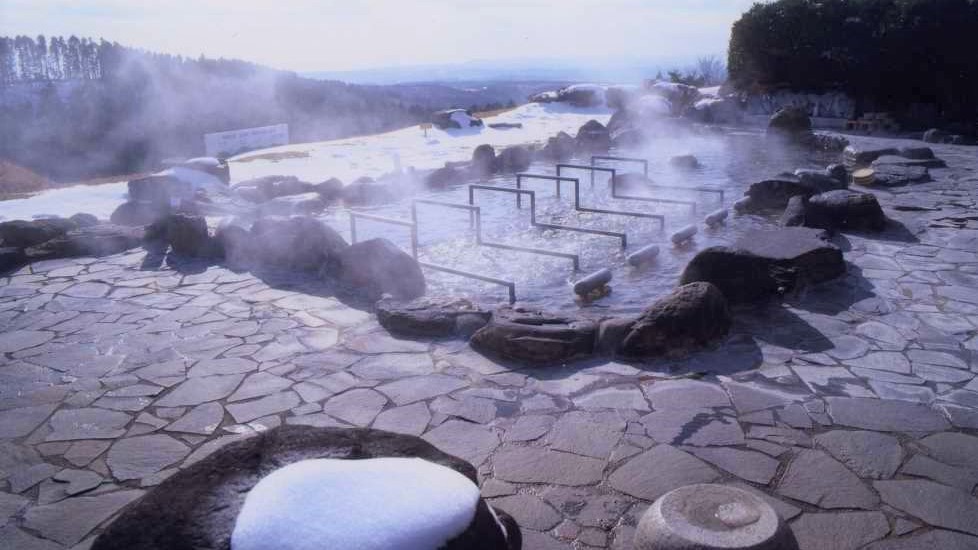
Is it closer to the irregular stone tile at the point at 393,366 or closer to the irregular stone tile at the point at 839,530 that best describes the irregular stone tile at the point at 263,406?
the irregular stone tile at the point at 393,366

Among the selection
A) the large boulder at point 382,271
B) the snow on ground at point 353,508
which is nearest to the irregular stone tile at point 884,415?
the snow on ground at point 353,508

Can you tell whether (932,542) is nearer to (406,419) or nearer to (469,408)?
(469,408)

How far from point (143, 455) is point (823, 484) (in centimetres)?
322

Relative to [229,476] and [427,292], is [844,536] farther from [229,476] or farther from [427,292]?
[427,292]

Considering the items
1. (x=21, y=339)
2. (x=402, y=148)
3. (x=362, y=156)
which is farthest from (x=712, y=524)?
(x=402, y=148)

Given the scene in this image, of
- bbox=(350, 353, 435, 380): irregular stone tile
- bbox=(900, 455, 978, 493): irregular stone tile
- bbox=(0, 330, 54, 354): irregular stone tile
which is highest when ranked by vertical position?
bbox=(0, 330, 54, 354): irregular stone tile

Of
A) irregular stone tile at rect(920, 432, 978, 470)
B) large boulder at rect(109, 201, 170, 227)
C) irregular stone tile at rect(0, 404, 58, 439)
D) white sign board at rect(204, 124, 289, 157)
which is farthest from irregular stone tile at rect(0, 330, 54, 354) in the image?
white sign board at rect(204, 124, 289, 157)

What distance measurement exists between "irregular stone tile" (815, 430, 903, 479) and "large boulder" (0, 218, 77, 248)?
7.66 metres

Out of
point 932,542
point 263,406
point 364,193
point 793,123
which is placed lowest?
point 932,542

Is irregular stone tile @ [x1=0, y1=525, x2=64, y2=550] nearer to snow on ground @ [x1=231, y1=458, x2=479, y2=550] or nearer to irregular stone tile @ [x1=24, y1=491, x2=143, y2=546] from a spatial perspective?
irregular stone tile @ [x1=24, y1=491, x2=143, y2=546]

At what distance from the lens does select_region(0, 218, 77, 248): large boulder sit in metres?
7.32

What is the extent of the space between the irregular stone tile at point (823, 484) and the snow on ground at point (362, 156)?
8696 mm

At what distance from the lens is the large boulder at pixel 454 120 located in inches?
701

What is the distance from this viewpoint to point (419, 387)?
4.16 meters
